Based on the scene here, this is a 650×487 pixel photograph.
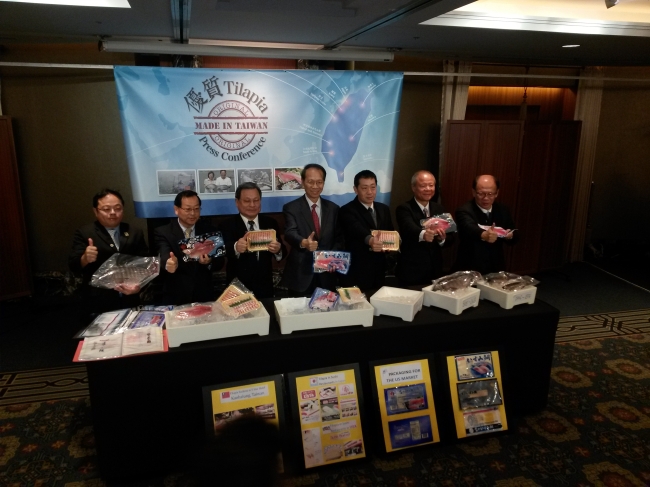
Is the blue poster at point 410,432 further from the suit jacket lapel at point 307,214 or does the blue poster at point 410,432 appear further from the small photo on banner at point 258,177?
the small photo on banner at point 258,177

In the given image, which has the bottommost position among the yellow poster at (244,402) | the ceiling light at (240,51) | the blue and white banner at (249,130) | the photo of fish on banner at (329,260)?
the yellow poster at (244,402)

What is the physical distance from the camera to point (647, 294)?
5.25 meters

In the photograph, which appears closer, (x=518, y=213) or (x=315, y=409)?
(x=315, y=409)

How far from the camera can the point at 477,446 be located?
2602 millimetres

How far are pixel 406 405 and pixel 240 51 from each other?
3.30 meters

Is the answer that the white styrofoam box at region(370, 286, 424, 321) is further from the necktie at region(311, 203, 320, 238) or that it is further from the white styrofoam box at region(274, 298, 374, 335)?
the necktie at region(311, 203, 320, 238)

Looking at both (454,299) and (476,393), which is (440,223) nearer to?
(454,299)

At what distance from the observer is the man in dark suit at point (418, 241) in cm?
343

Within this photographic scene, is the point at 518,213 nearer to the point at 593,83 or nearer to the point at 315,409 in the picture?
the point at 593,83

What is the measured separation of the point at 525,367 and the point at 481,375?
0.37 meters

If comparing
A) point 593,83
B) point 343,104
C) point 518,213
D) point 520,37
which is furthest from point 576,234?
point 343,104

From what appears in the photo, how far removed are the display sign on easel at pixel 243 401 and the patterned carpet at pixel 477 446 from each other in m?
0.37

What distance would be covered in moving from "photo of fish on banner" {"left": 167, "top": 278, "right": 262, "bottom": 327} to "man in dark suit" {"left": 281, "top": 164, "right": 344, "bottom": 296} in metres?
0.90

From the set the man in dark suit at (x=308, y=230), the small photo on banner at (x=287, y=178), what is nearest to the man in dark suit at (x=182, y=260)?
the man in dark suit at (x=308, y=230)
